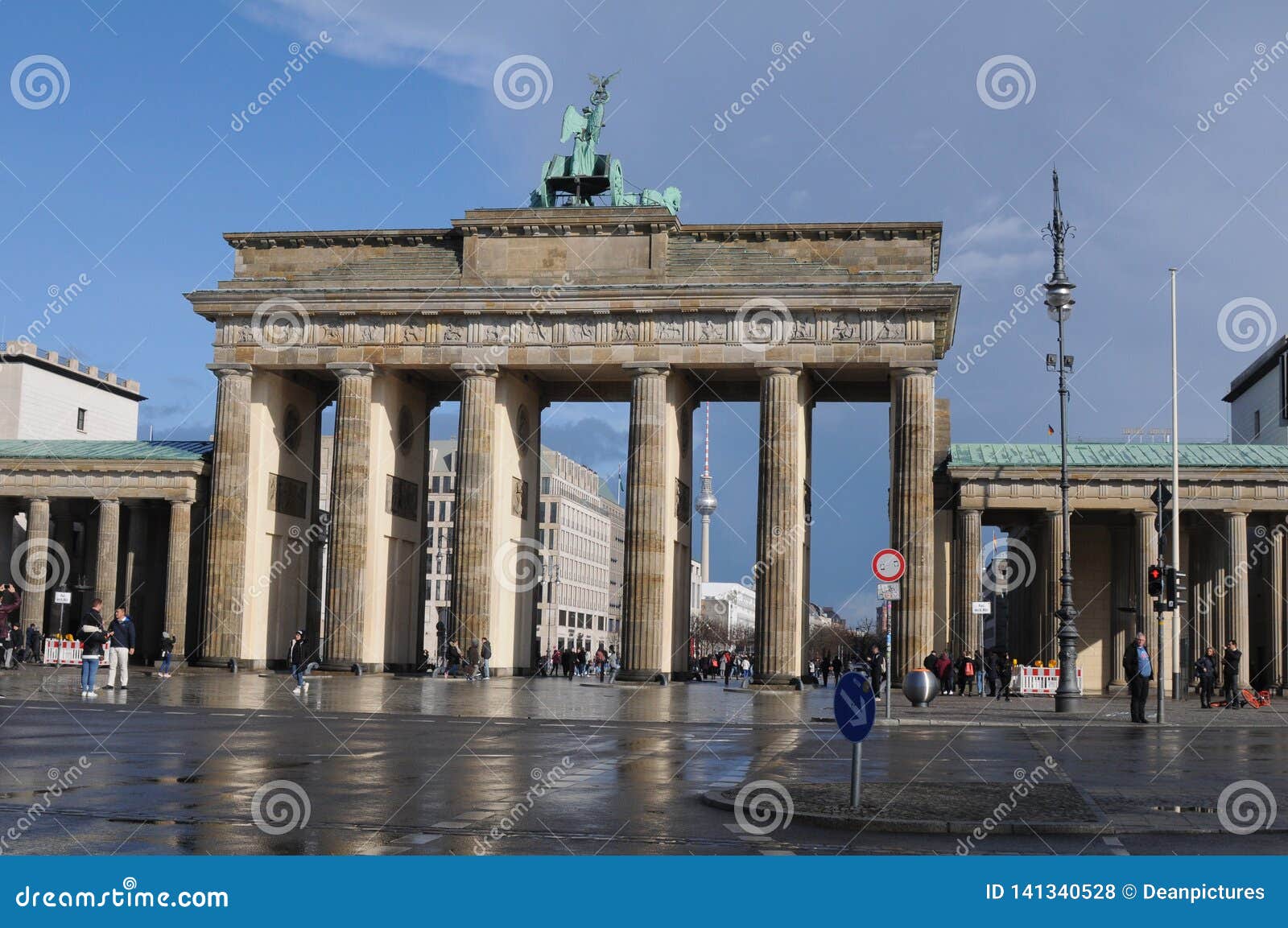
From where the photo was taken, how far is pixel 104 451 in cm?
6506

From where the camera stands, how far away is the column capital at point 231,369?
57.7 m

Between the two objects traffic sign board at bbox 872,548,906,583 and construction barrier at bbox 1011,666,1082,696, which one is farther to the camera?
construction barrier at bbox 1011,666,1082,696

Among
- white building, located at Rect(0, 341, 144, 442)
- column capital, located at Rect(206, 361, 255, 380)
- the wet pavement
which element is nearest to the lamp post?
the wet pavement

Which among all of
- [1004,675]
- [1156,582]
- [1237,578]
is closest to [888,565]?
[1156,582]

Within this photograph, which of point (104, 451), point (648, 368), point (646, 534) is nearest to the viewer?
point (646, 534)

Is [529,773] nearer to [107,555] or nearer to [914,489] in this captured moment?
[914,489]

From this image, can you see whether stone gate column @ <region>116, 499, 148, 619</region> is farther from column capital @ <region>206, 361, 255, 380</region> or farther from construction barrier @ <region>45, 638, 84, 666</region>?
column capital @ <region>206, 361, 255, 380</region>

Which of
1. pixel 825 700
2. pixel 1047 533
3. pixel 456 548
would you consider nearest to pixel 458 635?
pixel 456 548

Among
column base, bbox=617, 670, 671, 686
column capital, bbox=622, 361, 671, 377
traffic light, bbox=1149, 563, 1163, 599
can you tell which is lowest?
column base, bbox=617, 670, 671, 686

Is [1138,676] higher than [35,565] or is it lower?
lower

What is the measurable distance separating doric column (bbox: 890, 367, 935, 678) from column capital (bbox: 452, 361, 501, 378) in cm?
1482

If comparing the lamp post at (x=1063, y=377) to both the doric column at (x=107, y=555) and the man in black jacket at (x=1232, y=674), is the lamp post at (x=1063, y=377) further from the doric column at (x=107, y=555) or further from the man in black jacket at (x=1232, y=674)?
the doric column at (x=107, y=555)

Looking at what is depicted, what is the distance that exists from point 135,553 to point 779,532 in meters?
30.7

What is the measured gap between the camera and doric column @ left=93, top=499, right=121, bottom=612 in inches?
2419
